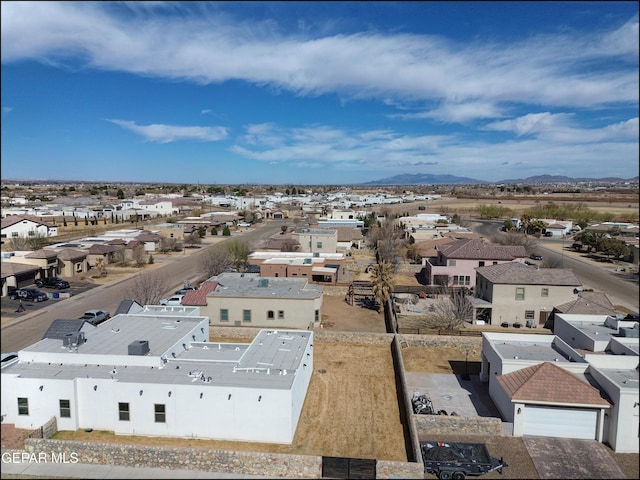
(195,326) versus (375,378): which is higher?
(195,326)

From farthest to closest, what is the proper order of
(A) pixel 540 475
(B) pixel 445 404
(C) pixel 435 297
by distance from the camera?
1. (C) pixel 435 297
2. (B) pixel 445 404
3. (A) pixel 540 475

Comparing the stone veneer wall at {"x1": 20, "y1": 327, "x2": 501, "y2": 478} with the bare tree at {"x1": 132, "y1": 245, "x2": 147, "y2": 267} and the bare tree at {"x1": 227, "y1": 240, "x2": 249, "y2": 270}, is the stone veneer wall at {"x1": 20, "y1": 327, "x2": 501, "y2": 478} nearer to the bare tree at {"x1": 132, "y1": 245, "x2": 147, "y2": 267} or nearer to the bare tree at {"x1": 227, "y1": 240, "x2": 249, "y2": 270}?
the bare tree at {"x1": 227, "y1": 240, "x2": 249, "y2": 270}

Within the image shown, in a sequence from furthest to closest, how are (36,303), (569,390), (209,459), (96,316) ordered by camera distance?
(36,303), (96,316), (569,390), (209,459)

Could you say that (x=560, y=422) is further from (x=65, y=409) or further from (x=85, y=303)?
(x=85, y=303)

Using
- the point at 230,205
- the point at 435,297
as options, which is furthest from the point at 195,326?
the point at 230,205

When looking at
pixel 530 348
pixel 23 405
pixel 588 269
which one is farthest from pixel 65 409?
pixel 588 269

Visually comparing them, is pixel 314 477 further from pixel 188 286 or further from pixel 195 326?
pixel 188 286
